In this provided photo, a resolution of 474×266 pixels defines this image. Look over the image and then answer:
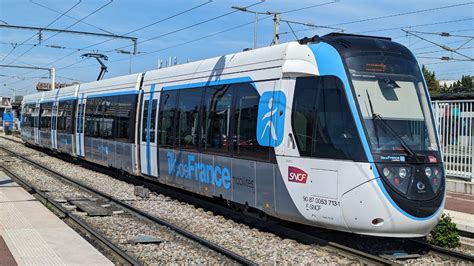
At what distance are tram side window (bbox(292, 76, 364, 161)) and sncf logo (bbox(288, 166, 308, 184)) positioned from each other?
284 mm

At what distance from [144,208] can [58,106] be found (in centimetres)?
1567

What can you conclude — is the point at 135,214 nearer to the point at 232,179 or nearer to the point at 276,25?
the point at 232,179

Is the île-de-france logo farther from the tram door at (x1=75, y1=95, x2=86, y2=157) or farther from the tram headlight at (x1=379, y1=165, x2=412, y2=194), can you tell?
the tram door at (x1=75, y1=95, x2=86, y2=157)

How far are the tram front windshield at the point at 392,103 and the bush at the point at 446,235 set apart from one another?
163 centimetres

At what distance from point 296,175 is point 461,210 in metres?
5.57

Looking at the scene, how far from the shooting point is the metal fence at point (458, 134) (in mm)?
15383

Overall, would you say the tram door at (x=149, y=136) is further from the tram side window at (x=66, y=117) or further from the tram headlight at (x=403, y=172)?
the tram side window at (x=66, y=117)

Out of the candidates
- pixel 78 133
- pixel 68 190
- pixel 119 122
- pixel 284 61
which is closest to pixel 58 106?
pixel 78 133

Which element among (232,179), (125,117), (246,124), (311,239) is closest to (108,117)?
(125,117)

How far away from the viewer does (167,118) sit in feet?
44.0

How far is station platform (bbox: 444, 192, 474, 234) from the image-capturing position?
964 centimetres

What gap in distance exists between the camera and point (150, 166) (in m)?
14.5

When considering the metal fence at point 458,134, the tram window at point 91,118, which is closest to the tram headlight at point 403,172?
the metal fence at point 458,134

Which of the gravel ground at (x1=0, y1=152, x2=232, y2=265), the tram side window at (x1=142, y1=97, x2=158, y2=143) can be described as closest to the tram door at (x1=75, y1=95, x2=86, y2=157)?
the tram side window at (x1=142, y1=97, x2=158, y2=143)
